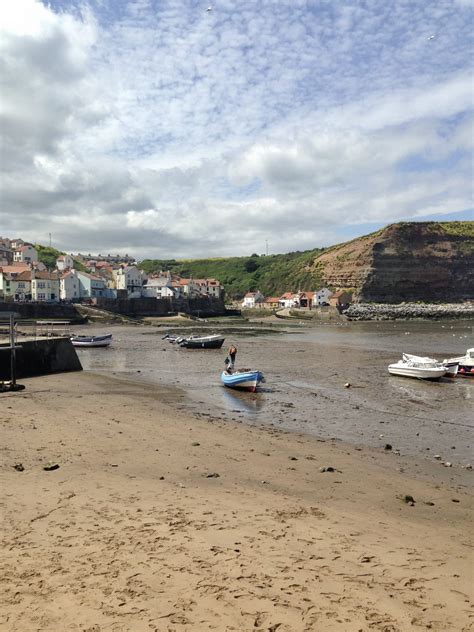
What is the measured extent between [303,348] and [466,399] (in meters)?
25.6

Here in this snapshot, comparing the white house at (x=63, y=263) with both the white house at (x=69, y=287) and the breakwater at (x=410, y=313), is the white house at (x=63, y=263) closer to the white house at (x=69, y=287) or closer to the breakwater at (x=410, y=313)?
the white house at (x=69, y=287)

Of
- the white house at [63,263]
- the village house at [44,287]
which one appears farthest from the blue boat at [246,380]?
the white house at [63,263]

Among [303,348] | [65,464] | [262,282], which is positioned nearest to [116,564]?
[65,464]

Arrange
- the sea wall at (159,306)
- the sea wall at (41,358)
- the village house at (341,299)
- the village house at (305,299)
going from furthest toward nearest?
the village house at (305,299)
the village house at (341,299)
the sea wall at (159,306)
the sea wall at (41,358)

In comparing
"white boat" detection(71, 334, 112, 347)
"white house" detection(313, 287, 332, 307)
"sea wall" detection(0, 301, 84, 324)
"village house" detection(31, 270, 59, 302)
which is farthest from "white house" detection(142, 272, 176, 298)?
"white boat" detection(71, 334, 112, 347)

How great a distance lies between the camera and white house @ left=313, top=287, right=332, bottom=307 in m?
136

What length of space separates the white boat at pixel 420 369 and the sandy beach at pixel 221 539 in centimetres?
1679

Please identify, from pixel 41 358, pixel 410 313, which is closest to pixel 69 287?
pixel 410 313

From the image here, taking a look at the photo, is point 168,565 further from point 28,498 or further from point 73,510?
point 28,498

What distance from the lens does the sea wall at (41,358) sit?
22775 mm

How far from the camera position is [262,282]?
18662 cm

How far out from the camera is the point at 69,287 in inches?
4528

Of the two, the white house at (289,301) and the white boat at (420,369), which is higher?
the white house at (289,301)

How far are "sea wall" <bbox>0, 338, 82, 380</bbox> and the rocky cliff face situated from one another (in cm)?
11336
